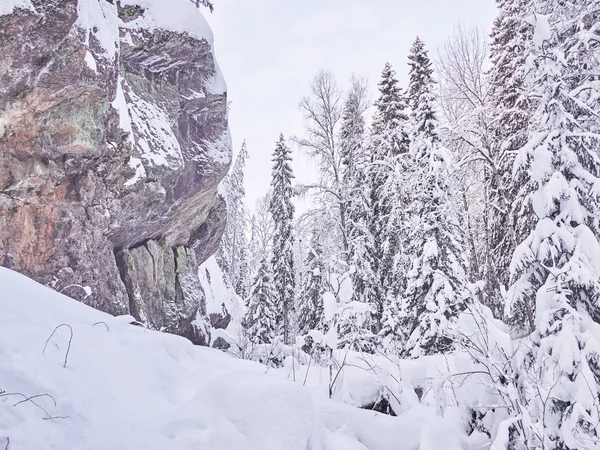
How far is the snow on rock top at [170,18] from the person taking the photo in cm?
955

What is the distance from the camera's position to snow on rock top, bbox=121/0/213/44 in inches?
376

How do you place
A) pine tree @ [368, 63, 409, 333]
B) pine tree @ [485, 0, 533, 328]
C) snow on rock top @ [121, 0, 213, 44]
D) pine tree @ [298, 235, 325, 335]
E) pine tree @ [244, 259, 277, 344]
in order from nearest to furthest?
snow on rock top @ [121, 0, 213, 44]
pine tree @ [485, 0, 533, 328]
pine tree @ [368, 63, 409, 333]
pine tree @ [298, 235, 325, 335]
pine tree @ [244, 259, 277, 344]

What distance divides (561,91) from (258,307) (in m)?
17.1

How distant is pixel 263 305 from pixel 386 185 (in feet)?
32.9

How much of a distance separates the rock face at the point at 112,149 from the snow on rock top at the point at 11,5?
15 millimetres

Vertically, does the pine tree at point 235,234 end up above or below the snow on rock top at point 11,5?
above

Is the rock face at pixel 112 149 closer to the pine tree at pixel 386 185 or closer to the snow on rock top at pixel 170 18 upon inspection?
the snow on rock top at pixel 170 18

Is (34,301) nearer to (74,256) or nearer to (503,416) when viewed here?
(503,416)

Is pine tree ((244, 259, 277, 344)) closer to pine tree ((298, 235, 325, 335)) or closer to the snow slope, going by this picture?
pine tree ((298, 235, 325, 335))

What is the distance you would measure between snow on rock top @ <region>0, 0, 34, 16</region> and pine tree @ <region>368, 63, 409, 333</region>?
9623 millimetres

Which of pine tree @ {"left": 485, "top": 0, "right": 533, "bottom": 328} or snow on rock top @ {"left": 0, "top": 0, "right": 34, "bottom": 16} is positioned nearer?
snow on rock top @ {"left": 0, "top": 0, "right": 34, "bottom": 16}

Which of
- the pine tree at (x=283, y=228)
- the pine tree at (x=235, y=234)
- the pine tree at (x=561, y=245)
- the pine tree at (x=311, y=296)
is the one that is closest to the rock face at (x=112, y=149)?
the pine tree at (x=561, y=245)

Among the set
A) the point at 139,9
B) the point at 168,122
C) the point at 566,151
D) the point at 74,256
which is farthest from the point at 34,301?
the point at 139,9

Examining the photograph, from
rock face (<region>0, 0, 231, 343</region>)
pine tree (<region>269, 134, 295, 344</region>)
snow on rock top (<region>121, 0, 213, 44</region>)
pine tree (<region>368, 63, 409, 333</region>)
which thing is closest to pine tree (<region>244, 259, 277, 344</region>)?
pine tree (<region>269, 134, 295, 344</region>)
